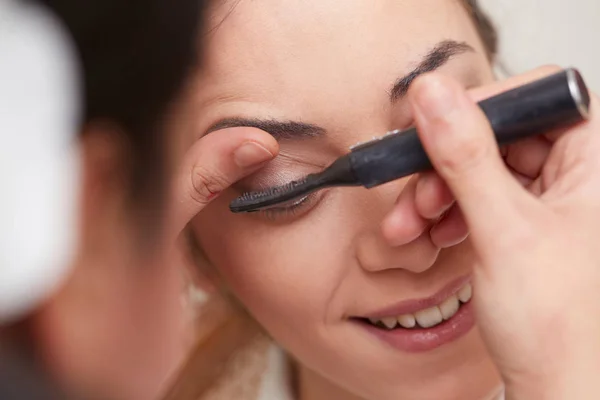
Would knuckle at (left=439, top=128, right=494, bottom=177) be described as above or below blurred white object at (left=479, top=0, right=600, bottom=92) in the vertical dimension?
above

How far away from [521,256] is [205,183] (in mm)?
311

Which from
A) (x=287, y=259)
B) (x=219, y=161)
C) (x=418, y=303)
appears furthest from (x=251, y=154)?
(x=418, y=303)

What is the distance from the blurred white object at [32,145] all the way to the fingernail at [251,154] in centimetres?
33

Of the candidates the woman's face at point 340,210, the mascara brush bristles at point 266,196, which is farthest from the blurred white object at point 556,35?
the mascara brush bristles at point 266,196

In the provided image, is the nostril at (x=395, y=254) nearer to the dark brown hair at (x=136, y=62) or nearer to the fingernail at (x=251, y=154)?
the fingernail at (x=251, y=154)

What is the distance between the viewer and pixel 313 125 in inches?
24.4

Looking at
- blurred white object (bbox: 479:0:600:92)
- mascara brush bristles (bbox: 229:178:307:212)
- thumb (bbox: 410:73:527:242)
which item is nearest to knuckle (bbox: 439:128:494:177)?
thumb (bbox: 410:73:527:242)

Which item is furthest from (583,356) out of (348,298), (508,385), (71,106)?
(71,106)

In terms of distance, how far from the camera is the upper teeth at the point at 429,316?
0.74m

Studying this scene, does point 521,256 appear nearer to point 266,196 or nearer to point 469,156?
point 469,156

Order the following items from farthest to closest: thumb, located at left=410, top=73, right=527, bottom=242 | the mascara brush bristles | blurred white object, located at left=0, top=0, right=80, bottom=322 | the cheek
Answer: the cheek
the mascara brush bristles
thumb, located at left=410, top=73, right=527, bottom=242
blurred white object, located at left=0, top=0, right=80, bottom=322

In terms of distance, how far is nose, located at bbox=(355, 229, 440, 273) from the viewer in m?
0.64

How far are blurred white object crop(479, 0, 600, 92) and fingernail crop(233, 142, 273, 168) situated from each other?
0.80 meters

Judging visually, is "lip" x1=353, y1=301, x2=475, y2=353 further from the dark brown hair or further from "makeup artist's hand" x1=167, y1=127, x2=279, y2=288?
the dark brown hair
